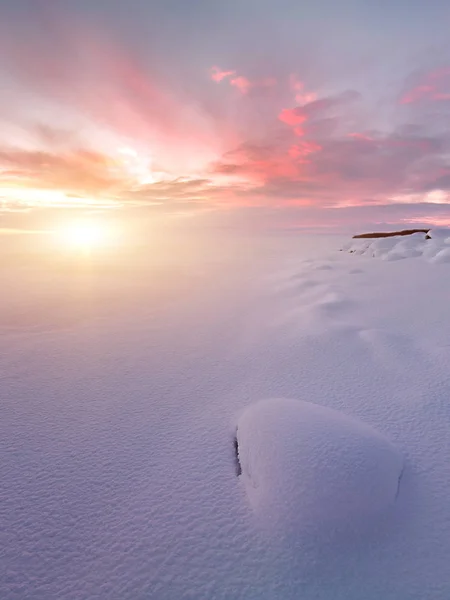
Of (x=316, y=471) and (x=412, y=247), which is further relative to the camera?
(x=412, y=247)

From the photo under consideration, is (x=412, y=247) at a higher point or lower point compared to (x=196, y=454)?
higher

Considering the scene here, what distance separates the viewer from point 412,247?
819 inches

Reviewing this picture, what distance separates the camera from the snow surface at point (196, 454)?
7.16ft

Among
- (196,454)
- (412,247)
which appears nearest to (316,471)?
(196,454)

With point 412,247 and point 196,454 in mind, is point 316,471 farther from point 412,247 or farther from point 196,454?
point 412,247

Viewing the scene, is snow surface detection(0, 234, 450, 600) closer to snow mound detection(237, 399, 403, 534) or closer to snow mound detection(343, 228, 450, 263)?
snow mound detection(237, 399, 403, 534)

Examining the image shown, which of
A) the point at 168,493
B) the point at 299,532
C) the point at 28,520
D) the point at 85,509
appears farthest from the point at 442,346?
the point at 28,520

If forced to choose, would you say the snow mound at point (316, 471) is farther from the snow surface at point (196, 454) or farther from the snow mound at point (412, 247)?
the snow mound at point (412, 247)

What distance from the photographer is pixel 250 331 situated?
7863 millimetres

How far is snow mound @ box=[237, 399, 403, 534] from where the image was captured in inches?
98.7

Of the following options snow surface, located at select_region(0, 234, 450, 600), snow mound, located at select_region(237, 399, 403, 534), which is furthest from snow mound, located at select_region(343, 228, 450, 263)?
snow mound, located at select_region(237, 399, 403, 534)

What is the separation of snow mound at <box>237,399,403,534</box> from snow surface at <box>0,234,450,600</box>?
103 mm

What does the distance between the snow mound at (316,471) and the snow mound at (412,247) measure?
15915 millimetres

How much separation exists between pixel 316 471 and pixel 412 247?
21893mm
